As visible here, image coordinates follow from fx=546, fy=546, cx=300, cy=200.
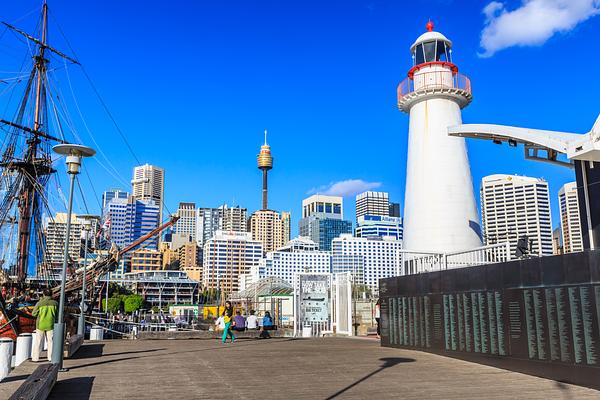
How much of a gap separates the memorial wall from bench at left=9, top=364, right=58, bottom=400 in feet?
30.4

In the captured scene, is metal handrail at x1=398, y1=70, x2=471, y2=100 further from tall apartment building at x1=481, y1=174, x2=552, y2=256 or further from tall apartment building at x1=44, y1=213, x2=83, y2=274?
tall apartment building at x1=481, y1=174, x2=552, y2=256

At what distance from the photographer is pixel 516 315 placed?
477 inches

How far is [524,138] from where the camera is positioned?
553 inches

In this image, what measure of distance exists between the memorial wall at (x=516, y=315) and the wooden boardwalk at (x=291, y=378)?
0.39 metres

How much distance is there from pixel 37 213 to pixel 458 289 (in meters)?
44.1

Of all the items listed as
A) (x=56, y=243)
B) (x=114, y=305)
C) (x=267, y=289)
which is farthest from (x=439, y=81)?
(x=56, y=243)

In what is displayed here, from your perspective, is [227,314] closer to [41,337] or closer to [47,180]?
[41,337]

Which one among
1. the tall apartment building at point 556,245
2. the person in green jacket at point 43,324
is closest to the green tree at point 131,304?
the tall apartment building at point 556,245

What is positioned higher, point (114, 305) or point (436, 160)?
point (436, 160)

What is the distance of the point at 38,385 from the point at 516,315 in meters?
9.60

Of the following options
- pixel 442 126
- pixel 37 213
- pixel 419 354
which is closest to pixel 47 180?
pixel 37 213

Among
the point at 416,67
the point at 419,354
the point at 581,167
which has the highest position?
the point at 416,67

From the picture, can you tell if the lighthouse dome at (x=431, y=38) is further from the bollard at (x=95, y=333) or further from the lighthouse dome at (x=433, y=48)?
the bollard at (x=95, y=333)

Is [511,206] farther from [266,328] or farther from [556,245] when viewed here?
[266,328]
